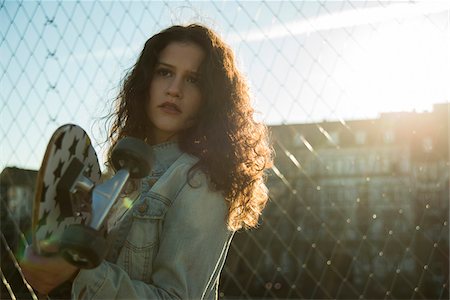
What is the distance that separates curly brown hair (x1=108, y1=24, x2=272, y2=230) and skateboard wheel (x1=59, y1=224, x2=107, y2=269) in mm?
304

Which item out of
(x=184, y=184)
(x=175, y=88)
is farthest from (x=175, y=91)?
(x=184, y=184)

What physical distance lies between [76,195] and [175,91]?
33 cm

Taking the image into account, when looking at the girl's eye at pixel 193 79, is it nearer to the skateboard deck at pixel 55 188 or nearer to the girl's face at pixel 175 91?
the girl's face at pixel 175 91

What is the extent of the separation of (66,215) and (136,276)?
0.61ft

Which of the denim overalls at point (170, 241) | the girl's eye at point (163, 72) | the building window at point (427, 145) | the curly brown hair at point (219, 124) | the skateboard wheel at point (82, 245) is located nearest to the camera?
the skateboard wheel at point (82, 245)

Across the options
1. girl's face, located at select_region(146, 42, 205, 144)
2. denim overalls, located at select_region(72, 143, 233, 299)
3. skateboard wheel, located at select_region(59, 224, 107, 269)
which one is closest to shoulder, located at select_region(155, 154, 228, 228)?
denim overalls, located at select_region(72, 143, 233, 299)

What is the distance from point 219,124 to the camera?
100cm

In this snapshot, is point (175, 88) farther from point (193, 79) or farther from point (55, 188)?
point (55, 188)

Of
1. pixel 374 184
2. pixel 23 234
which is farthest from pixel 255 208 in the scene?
pixel 374 184

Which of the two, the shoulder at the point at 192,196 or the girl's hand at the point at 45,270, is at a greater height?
the shoulder at the point at 192,196

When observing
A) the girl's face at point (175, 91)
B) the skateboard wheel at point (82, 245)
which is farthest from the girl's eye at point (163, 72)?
the skateboard wheel at point (82, 245)

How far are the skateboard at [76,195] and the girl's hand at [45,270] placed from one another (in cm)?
1

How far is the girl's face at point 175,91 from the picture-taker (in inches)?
39.1

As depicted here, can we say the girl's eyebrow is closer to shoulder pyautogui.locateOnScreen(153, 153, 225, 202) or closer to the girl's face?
the girl's face
